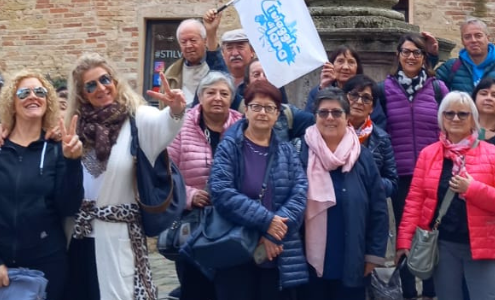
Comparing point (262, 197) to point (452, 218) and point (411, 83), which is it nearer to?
point (452, 218)

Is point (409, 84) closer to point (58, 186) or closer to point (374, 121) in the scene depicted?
point (374, 121)

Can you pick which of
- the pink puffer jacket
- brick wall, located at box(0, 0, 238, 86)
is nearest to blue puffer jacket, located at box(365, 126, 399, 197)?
the pink puffer jacket

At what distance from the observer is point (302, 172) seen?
5.19 metres

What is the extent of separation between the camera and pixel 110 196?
485 centimetres

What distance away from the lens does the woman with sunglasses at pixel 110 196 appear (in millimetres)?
4797

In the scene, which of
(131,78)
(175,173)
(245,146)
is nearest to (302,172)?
(245,146)

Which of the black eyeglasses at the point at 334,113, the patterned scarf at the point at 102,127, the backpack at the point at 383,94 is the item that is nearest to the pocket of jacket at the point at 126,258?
the patterned scarf at the point at 102,127

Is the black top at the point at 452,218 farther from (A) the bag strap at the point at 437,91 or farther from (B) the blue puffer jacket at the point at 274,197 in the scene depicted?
(A) the bag strap at the point at 437,91

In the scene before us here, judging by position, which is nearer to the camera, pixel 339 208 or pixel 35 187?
pixel 35 187

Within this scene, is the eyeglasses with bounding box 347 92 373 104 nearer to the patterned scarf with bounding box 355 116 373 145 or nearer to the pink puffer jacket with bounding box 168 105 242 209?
the patterned scarf with bounding box 355 116 373 145

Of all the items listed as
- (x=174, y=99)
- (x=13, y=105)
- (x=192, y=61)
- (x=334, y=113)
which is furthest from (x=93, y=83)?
(x=192, y=61)

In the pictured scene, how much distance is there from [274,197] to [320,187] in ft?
1.00

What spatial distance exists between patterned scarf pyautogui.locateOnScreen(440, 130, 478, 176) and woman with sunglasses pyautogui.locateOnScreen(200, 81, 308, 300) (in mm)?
915

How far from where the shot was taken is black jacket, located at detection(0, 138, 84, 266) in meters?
4.68
